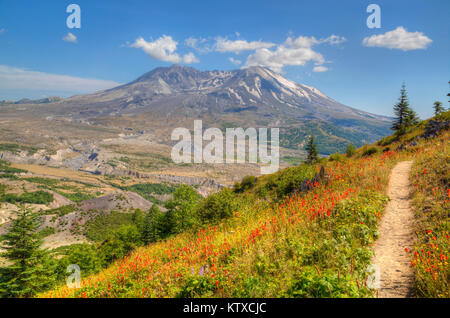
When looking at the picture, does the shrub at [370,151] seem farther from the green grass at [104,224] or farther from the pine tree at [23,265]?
the green grass at [104,224]

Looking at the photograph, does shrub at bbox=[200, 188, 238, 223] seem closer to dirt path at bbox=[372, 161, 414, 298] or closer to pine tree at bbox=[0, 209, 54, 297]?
dirt path at bbox=[372, 161, 414, 298]

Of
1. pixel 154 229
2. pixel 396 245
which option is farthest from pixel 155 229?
pixel 396 245

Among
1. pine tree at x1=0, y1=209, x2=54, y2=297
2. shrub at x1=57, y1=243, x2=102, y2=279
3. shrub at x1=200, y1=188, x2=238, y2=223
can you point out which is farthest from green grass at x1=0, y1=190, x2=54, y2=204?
shrub at x1=200, y1=188, x2=238, y2=223

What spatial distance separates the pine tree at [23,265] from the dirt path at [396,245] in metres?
36.4

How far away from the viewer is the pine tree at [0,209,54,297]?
2589 centimetres

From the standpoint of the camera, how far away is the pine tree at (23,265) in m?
25.9

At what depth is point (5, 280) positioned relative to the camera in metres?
26.6

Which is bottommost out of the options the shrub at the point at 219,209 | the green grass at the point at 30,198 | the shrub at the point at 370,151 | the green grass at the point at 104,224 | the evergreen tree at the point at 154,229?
the green grass at the point at 104,224

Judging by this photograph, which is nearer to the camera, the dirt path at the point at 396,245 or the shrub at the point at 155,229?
the dirt path at the point at 396,245

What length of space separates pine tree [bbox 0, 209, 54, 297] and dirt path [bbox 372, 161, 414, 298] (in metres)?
36.4

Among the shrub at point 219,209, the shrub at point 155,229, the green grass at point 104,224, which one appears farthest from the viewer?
the green grass at point 104,224

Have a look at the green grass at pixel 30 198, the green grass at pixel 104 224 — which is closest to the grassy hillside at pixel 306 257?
the green grass at pixel 104 224

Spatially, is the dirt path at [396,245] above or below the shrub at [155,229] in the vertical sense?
above
